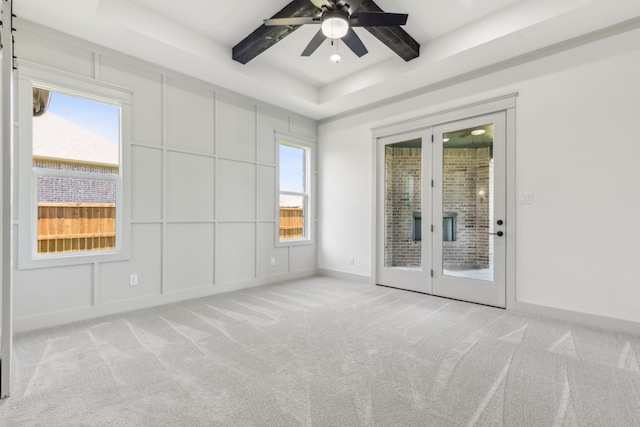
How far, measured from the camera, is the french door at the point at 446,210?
372 cm

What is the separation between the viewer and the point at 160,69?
12.3 feet

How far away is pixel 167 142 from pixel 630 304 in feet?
16.9

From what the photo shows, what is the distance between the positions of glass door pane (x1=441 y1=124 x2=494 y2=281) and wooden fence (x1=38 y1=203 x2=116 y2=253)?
161 inches

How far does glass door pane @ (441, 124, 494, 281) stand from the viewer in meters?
3.80

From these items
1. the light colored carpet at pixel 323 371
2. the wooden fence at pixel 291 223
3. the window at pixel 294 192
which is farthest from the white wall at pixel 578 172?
the wooden fence at pixel 291 223

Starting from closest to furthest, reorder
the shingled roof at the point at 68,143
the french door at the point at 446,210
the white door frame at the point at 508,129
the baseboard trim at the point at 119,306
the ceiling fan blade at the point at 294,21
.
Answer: the ceiling fan blade at the point at 294,21
the baseboard trim at the point at 119,306
the shingled roof at the point at 68,143
the white door frame at the point at 508,129
the french door at the point at 446,210

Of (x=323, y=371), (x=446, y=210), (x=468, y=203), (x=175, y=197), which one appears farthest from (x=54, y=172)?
(x=468, y=203)

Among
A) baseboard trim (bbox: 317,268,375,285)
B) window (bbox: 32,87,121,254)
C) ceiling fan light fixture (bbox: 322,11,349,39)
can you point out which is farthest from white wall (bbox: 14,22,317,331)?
ceiling fan light fixture (bbox: 322,11,349,39)

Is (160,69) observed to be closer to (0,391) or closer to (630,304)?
(0,391)

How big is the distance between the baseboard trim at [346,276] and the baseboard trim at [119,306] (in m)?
1.06

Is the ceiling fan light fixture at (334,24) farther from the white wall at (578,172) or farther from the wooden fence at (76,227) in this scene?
the wooden fence at (76,227)

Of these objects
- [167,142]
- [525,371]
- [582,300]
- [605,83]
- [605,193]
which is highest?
[605,83]

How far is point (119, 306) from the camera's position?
3443 millimetres

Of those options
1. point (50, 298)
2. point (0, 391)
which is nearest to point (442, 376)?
point (0, 391)
